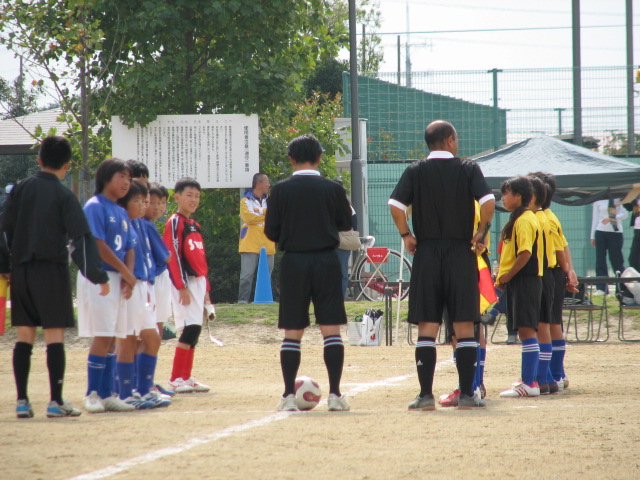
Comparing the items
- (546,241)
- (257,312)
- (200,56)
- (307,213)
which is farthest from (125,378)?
(200,56)

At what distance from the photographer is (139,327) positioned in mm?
7039

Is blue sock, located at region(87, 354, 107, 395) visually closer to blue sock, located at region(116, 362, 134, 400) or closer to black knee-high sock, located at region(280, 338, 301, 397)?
blue sock, located at region(116, 362, 134, 400)

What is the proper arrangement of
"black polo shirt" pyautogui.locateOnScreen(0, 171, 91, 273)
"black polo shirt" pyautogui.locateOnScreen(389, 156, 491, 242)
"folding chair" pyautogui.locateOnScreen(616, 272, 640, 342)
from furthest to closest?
"folding chair" pyautogui.locateOnScreen(616, 272, 640, 342), "black polo shirt" pyautogui.locateOnScreen(389, 156, 491, 242), "black polo shirt" pyautogui.locateOnScreen(0, 171, 91, 273)

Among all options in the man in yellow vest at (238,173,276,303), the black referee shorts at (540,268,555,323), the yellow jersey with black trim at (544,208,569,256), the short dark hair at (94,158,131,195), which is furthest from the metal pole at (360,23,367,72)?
the short dark hair at (94,158,131,195)

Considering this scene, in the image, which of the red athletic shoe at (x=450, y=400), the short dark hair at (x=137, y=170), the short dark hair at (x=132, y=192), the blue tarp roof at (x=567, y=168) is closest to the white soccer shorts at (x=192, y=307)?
the short dark hair at (x=137, y=170)

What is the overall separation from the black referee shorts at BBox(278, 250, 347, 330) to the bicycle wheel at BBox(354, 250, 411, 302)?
28.6 feet

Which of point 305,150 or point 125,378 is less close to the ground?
point 305,150

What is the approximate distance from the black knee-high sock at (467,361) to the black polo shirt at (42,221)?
2872mm

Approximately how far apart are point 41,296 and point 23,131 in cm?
2064

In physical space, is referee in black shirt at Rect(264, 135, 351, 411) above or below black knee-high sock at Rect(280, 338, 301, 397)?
above

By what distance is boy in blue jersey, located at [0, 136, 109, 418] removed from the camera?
6535 millimetres

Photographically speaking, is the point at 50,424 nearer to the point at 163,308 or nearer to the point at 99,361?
the point at 99,361

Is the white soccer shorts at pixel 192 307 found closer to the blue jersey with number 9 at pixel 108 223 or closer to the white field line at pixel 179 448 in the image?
the blue jersey with number 9 at pixel 108 223

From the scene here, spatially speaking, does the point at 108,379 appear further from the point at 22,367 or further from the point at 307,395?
the point at 307,395
